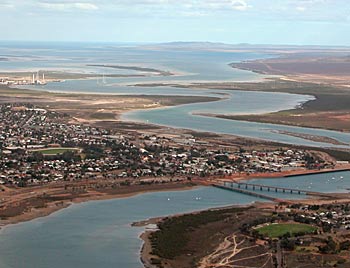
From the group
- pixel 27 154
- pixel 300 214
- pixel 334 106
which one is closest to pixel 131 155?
pixel 27 154

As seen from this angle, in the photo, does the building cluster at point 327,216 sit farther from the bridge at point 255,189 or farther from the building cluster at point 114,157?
the building cluster at point 114,157

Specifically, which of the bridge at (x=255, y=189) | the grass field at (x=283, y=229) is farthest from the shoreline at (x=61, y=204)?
the grass field at (x=283, y=229)

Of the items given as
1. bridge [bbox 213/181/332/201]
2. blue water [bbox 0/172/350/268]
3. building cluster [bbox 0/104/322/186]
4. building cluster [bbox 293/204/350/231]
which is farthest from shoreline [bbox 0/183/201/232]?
building cluster [bbox 293/204/350/231]

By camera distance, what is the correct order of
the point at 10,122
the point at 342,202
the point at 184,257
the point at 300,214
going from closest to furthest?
the point at 184,257 < the point at 300,214 < the point at 342,202 < the point at 10,122

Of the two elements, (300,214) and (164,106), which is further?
(164,106)

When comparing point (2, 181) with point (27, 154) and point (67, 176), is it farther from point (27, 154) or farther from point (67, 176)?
point (27, 154)

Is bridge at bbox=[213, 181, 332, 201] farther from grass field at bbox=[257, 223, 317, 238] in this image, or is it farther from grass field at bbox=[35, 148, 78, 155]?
grass field at bbox=[35, 148, 78, 155]

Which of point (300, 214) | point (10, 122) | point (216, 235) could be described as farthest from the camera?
point (10, 122)
